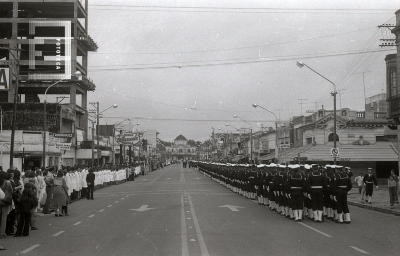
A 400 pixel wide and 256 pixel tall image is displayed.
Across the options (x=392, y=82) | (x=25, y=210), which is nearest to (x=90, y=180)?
(x=25, y=210)

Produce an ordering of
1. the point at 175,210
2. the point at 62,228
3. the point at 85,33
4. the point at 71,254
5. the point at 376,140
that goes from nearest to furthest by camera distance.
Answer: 1. the point at 71,254
2. the point at 62,228
3. the point at 175,210
4. the point at 376,140
5. the point at 85,33

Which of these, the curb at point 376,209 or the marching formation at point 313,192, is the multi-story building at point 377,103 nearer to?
the curb at point 376,209

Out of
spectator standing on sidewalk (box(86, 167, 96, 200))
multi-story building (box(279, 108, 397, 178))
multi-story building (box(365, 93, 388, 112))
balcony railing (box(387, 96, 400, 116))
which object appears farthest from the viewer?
multi-story building (box(365, 93, 388, 112))

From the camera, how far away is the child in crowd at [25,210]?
42.0 ft

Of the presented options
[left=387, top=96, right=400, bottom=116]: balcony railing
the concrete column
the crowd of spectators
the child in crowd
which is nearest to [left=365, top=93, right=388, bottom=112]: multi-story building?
[left=387, top=96, right=400, bottom=116]: balcony railing

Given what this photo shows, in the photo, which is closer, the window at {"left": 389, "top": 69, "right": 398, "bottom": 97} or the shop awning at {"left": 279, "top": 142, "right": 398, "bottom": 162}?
the window at {"left": 389, "top": 69, "right": 398, "bottom": 97}

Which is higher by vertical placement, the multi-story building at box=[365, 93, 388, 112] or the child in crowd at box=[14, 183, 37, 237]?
the multi-story building at box=[365, 93, 388, 112]

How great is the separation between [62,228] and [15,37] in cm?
6361

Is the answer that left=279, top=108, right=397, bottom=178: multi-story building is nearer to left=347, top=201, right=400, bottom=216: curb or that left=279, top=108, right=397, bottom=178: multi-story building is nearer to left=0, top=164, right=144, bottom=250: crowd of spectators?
left=347, top=201, right=400, bottom=216: curb

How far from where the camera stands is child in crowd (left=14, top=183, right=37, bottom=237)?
12805 mm

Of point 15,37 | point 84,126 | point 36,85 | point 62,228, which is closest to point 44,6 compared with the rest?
point 15,37

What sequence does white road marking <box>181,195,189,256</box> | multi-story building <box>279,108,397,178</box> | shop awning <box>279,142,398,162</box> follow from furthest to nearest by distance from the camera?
multi-story building <box>279,108,397,178</box> < shop awning <box>279,142,398,162</box> < white road marking <box>181,195,189,256</box>

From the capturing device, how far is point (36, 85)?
72.9 m

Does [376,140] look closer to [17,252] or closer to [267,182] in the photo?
[267,182]
